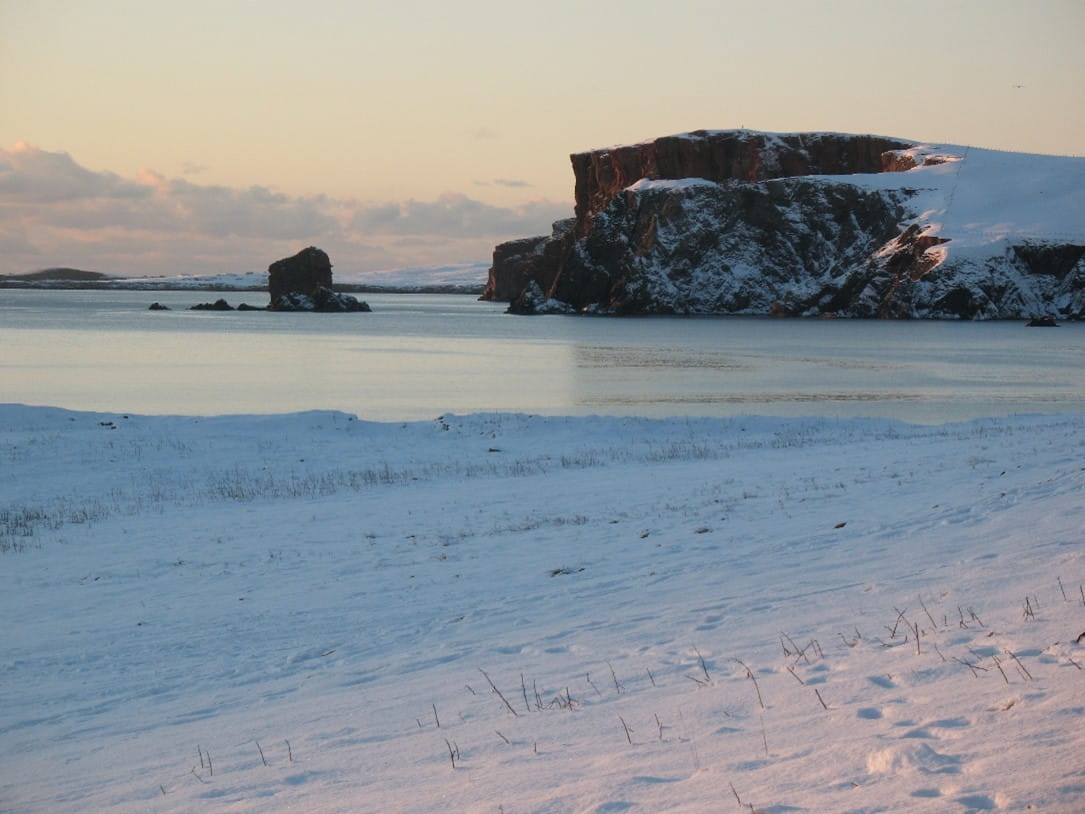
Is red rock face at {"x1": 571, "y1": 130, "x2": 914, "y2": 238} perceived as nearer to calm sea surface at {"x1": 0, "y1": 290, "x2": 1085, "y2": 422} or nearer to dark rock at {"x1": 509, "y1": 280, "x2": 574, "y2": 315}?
dark rock at {"x1": 509, "y1": 280, "x2": 574, "y2": 315}

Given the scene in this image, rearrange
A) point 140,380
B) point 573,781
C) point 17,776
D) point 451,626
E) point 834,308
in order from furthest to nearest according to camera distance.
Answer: point 834,308, point 140,380, point 451,626, point 17,776, point 573,781

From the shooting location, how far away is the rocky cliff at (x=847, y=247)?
431ft

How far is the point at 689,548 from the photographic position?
12.6m

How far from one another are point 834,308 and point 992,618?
461ft

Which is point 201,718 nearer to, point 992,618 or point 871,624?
point 871,624

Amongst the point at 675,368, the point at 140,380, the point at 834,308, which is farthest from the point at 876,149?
the point at 140,380

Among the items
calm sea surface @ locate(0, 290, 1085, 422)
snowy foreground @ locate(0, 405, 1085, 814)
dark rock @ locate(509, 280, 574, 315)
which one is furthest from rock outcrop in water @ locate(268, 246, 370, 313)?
snowy foreground @ locate(0, 405, 1085, 814)

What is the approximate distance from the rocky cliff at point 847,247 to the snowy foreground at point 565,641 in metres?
122

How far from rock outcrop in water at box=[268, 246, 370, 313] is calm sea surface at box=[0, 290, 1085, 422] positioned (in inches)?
A: 2625

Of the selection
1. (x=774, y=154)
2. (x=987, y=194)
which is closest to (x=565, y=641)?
(x=987, y=194)

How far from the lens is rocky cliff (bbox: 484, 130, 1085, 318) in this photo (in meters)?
131

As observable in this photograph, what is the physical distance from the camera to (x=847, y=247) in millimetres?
155500

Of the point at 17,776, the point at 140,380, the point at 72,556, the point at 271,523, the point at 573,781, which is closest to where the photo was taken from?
the point at 573,781

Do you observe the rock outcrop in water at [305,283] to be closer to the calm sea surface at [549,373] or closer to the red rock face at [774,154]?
the red rock face at [774,154]
